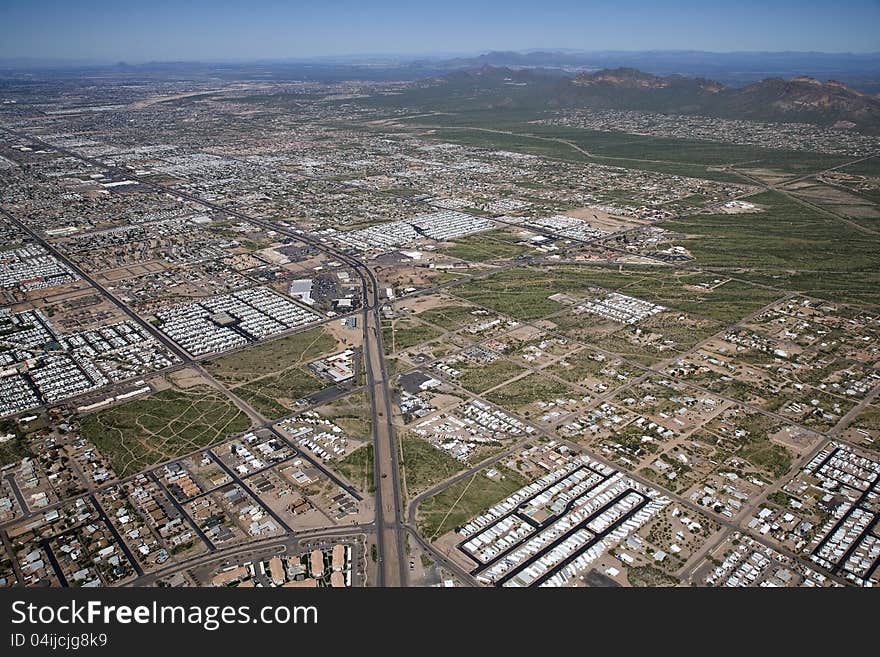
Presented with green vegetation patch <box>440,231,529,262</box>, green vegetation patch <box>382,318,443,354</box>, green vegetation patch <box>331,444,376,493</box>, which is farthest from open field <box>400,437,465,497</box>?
green vegetation patch <box>440,231,529,262</box>

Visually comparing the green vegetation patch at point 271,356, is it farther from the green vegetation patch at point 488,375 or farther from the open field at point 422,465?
the open field at point 422,465

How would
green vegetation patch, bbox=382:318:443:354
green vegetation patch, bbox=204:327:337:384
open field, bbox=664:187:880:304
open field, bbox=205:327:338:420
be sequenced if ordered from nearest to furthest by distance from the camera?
open field, bbox=205:327:338:420, green vegetation patch, bbox=204:327:337:384, green vegetation patch, bbox=382:318:443:354, open field, bbox=664:187:880:304

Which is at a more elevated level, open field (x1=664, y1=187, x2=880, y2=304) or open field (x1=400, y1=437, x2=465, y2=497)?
open field (x1=664, y1=187, x2=880, y2=304)

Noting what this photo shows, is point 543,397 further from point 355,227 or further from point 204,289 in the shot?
point 355,227

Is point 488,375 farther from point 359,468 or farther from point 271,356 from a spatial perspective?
point 271,356

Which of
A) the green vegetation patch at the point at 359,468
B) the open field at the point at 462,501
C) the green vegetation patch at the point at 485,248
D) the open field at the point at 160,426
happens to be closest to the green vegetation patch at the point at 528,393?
the open field at the point at 462,501

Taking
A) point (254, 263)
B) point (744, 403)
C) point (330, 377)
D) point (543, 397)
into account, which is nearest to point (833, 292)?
point (744, 403)

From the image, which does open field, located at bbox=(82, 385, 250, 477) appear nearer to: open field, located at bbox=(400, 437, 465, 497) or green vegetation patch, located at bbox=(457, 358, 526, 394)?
open field, located at bbox=(400, 437, 465, 497)

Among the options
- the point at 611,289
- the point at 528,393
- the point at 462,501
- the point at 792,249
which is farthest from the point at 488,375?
the point at 792,249

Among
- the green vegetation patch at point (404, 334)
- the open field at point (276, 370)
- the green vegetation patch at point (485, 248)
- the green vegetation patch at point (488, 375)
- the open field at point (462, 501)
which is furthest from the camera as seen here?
the green vegetation patch at point (485, 248)
